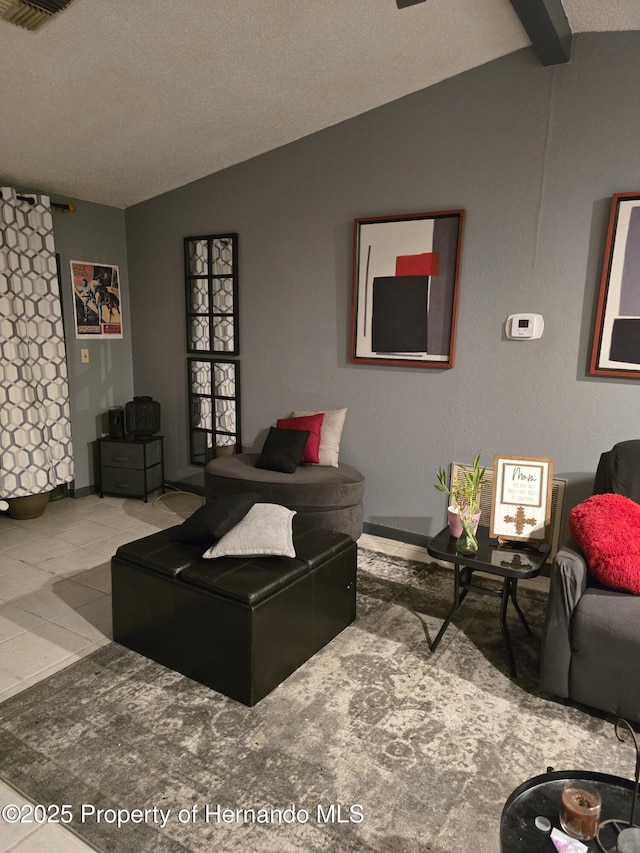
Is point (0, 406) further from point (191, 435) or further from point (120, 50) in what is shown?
point (120, 50)

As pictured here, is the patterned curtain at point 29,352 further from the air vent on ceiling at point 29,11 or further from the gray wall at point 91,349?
the air vent on ceiling at point 29,11

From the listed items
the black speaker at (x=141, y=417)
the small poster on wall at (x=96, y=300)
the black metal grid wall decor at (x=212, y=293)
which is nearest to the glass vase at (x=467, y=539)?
the black metal grid wall decor at (x=212, y=293)

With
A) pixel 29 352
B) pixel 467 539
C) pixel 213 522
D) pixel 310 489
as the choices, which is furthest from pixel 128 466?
pixel 467 539

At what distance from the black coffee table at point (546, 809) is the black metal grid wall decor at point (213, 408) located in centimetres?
347

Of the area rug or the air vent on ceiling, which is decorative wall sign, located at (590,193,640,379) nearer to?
the area rug

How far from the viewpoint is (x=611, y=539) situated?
91.6 inches

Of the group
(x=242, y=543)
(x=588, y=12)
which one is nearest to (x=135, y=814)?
(x=242, y=543)

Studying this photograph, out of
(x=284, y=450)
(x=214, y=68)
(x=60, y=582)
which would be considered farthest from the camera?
(x=284, y=450)

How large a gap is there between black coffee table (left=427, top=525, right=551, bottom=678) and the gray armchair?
0.17 m

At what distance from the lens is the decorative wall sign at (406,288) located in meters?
3.59

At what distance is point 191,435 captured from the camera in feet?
16.2

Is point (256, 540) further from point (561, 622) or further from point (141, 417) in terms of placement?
point (141, 417)

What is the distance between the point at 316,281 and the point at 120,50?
5.86 ft

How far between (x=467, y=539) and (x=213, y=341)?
2800 mm
